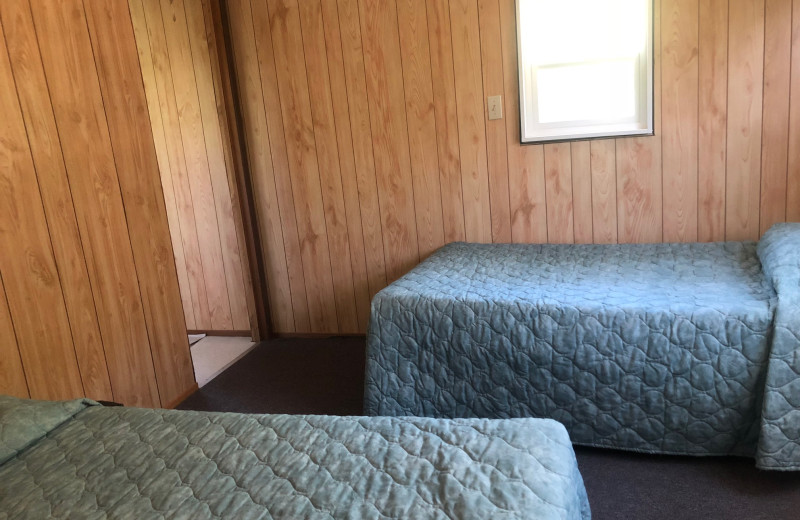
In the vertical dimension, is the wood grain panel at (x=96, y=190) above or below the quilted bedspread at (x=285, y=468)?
above

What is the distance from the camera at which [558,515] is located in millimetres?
966

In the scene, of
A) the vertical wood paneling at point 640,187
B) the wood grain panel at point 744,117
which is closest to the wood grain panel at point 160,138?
the vertical wood paneling at point 640,187

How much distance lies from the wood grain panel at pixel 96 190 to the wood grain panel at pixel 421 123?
1.49 metres

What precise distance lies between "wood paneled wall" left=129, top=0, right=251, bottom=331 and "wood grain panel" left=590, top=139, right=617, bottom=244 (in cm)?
203

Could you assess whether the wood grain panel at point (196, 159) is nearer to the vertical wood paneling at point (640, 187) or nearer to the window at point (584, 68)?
the window at point (584, 68)

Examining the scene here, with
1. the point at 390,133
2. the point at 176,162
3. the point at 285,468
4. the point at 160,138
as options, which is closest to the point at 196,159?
the point at 176,162

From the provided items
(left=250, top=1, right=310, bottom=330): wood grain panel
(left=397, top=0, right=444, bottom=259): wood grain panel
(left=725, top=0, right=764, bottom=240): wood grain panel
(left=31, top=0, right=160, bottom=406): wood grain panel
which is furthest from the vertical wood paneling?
(left=31, top=0, right=160, bottom=406): wood grain panel

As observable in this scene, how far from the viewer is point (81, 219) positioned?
2238 mm

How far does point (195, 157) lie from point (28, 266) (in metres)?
1.70

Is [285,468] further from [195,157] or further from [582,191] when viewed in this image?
[195,157]

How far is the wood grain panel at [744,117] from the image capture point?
8.43ft

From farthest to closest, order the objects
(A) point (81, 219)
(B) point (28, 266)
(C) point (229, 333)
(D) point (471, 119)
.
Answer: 1. (C) point (229, 333)
2. (D) point (471, 119)
3. (A) point (81, 219)
4. (B) point (28, 266)

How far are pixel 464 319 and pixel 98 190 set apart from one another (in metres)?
1.55

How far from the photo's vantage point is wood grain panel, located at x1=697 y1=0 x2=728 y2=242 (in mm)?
2605
